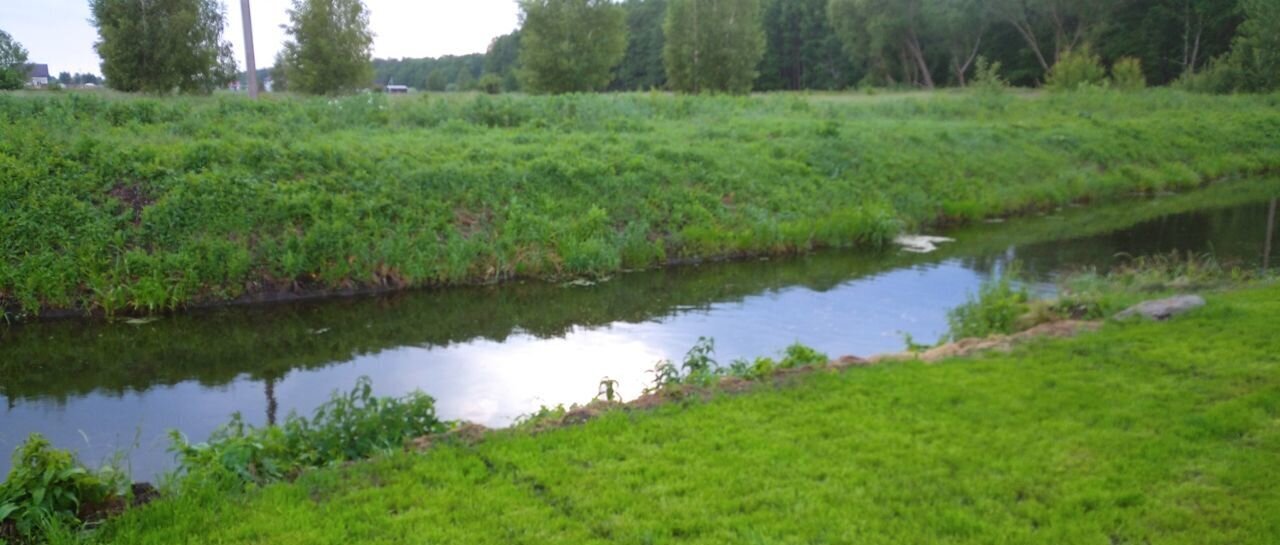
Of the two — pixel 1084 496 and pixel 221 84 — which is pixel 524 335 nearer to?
pixel 1084 496

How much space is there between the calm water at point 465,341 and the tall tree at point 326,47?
1560cm

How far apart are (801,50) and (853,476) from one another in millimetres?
72693

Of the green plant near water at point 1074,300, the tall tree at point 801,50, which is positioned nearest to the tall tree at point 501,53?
the tall tree at point 801,50

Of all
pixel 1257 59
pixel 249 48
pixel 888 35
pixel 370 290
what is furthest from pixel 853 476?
pixel 888 35

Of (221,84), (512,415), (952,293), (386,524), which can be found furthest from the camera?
(221,84)

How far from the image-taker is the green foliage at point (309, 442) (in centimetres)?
598

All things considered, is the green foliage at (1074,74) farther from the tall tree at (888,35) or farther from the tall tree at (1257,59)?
the tall tree at (888,35)

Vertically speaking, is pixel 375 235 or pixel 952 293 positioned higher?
pixel 375 235

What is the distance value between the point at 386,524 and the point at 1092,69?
4337cm

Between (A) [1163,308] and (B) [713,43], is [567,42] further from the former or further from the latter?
(A) [1163,308]

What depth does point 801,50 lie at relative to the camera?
245 feet

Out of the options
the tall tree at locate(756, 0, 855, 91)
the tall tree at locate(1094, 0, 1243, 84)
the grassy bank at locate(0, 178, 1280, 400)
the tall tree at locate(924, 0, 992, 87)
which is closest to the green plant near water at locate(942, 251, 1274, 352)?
the grassy bank at locate(0, 178, 1280, 400)

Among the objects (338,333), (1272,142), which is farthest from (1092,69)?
(338,333)

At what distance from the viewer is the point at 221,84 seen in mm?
28453
